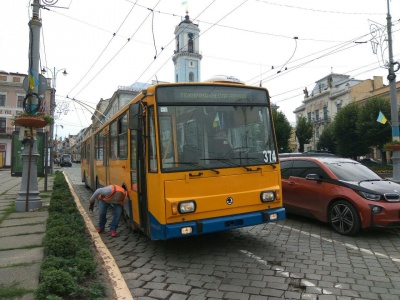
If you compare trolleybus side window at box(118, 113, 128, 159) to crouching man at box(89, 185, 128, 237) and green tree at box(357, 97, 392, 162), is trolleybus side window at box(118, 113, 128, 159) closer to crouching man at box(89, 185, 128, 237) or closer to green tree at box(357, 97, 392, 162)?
crouching man at box(89, 185, 128, 237)

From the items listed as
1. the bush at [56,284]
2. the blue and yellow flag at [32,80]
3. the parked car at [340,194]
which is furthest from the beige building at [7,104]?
the bush at [56,284]

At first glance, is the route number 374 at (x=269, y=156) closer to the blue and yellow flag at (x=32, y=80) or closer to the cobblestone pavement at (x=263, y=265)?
the cobblestone pavement at (x=263, y=265)

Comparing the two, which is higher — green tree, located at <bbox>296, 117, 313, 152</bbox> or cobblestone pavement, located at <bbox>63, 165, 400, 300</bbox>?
green tree, located at <bbox>296, 117, 313, 152</bbox>

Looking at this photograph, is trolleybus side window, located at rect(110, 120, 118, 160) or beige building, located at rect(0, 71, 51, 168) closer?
trolleybus side window, located at rect(110, 120, 118, 160)

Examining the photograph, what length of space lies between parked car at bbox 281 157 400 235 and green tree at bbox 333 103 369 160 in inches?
1147

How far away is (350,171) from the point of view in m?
7.30

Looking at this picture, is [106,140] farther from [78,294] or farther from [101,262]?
[78,294]

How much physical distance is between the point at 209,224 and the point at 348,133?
34299mm

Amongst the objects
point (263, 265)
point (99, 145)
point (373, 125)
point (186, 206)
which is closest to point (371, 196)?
point (263, 265)

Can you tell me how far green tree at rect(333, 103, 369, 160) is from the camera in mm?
34625

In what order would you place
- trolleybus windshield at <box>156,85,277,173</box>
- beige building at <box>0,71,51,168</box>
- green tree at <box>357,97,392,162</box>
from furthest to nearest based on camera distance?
beige building at <box>0,71,51,168</box>
green tree at <box>357,97,392,162</box>
trolleybus windshield at <box>156,85,277,173</box>

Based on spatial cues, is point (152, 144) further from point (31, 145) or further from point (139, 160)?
point (31, 145)

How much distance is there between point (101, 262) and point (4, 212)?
5.39 meters

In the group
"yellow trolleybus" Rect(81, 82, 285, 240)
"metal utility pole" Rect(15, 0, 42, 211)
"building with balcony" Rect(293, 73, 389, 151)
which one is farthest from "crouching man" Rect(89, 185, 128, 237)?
"building with balcony" Rect(293, 73, 389, 151)
